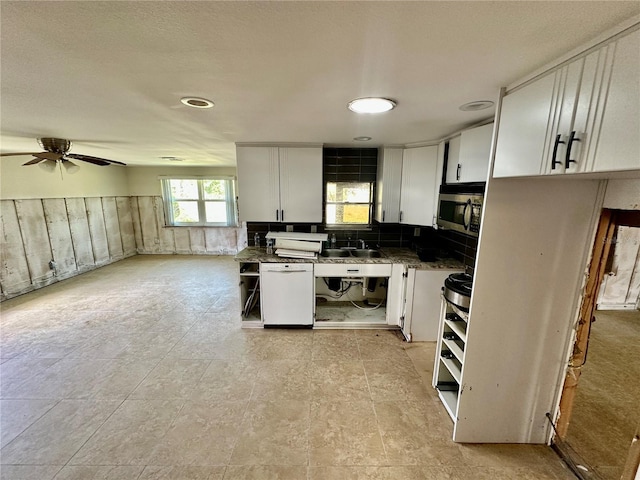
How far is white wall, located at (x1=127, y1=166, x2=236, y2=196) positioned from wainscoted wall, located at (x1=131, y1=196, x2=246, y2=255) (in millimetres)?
410

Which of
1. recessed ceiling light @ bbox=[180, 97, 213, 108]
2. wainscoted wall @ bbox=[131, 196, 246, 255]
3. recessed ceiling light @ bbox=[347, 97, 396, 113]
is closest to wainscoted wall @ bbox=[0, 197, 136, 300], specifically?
wainscoted wall @ bbox=[131, 196, 246, 255]

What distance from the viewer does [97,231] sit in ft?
18.4

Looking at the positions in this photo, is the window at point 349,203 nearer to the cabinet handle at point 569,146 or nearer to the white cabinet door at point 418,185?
the white cabinet door at point 418,185

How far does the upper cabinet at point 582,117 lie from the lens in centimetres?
82

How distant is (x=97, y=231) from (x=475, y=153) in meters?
7.03

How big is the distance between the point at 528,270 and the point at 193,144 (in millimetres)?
3577

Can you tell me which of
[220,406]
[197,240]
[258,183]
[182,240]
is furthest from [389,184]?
[182,240]

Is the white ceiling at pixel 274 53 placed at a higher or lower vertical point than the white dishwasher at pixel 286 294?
higher

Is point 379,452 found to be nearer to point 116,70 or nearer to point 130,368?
point 130,368

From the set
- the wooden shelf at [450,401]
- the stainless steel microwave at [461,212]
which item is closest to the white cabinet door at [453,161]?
the stainless steel microwave at [461,212]

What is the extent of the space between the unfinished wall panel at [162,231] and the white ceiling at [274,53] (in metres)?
4.80

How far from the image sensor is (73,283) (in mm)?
4676

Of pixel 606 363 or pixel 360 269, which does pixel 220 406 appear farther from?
pixel 606 363

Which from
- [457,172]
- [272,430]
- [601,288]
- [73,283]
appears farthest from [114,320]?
[601,288]
